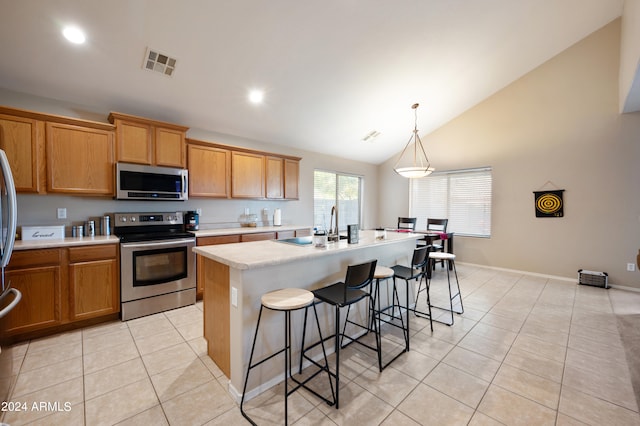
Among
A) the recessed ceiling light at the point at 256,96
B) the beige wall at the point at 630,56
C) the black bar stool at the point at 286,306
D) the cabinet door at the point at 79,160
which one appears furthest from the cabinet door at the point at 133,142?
the beige wall at the point at 630,56

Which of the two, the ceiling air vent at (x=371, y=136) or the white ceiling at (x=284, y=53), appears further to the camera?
the ceiling air vent at (x=371, y=136)

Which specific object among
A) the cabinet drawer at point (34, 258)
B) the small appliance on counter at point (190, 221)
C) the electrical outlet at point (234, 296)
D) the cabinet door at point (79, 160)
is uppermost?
the cabinet door at point (79, 160)

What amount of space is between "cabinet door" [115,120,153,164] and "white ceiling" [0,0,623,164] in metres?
0.37

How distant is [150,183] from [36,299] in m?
1.58

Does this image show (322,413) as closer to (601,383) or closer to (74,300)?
(601,383)

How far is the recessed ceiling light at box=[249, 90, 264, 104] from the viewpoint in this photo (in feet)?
11.8

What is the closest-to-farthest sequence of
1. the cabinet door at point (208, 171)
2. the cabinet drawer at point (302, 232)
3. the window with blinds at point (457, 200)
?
the cabinet door at point (208, 171) → the cabinet drawer at point (302, 232) → the window with blinds at point (457, 200)

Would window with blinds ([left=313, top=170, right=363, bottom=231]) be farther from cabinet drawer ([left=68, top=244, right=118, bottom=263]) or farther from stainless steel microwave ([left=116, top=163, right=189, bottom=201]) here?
cabinet drawer ([left=68, top=244, right=118, bottom=263])

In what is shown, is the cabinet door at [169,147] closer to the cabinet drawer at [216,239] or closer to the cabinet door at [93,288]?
the cabinet drawer at [216,239]

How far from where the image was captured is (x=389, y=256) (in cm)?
305

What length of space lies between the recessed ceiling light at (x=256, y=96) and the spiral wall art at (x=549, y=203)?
5.16 meters

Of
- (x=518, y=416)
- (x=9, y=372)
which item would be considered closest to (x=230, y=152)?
(x=9, y=372)

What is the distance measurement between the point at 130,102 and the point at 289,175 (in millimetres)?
2573

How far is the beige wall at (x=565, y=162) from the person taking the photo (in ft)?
13.4
